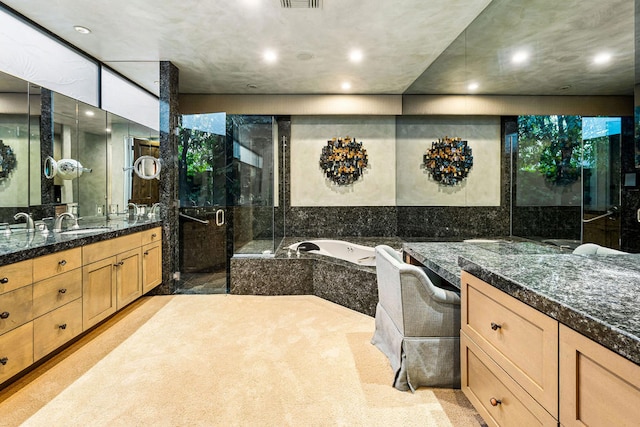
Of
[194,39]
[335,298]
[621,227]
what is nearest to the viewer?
[621,227]

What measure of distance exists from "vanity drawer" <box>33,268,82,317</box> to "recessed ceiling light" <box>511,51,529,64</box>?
3511mm

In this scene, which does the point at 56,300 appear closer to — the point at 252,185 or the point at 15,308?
the point at 15,308

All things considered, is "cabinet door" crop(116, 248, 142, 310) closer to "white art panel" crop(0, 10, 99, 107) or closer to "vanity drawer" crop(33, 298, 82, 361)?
"vanity drawer" crop(33, 298, 82, 361)

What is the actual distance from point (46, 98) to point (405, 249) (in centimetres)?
324

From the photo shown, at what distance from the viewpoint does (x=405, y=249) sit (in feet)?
7.73

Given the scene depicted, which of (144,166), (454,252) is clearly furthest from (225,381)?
(144,166)

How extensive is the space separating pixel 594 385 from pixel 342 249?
379 cm

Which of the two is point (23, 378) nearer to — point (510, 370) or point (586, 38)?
point (510, 370)

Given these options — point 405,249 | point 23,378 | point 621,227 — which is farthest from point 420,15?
point 23,378

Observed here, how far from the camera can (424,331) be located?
1.86 metres

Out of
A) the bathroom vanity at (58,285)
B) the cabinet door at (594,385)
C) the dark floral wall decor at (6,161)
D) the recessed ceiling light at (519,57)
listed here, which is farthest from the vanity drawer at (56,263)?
the recessed ceiling light at (519,57)

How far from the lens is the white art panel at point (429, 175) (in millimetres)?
3245

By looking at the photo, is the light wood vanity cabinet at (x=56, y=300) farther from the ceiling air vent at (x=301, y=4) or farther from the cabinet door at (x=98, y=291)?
the ceiling air vent at (x=301, y=4)

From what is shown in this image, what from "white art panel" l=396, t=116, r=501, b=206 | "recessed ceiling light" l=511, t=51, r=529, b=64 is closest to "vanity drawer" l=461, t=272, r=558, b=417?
"recessed ceiling light" l=511, t=51, r=529, b=64
